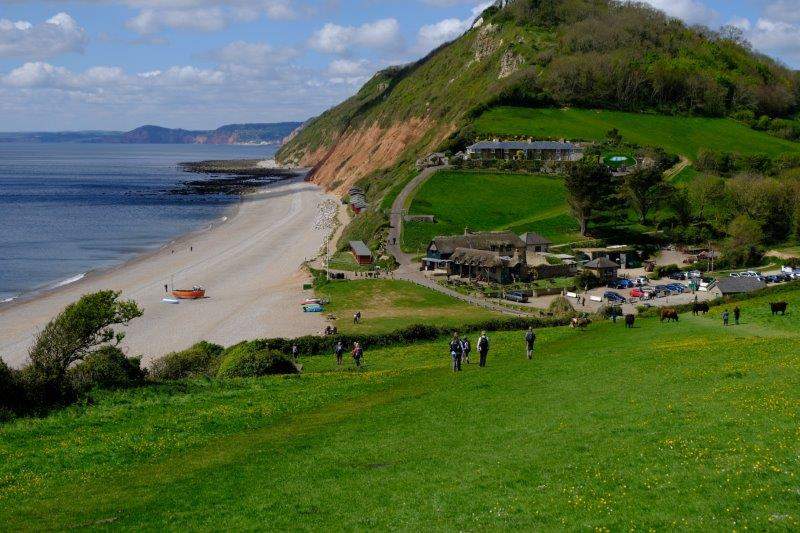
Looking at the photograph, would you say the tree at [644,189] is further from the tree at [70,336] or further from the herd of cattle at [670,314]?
the tree at [70,336]

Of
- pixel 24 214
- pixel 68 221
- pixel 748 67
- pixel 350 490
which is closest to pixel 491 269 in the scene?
pixel 350 490

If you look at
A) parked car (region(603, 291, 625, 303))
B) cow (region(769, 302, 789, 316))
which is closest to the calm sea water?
parked car (region(603, 291, 625, 303))

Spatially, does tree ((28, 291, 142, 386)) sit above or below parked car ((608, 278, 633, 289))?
above

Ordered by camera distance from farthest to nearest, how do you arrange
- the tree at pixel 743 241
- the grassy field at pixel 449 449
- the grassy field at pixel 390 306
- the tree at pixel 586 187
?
the tree at pixel 586 187
the tree at pixel 743 241
the grassy field at pixel 390 306
the grassy field at pixel 449 449

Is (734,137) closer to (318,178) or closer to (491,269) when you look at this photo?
(491,269)

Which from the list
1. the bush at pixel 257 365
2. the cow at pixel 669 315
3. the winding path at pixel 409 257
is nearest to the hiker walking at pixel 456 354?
the bush at pixel 257 365

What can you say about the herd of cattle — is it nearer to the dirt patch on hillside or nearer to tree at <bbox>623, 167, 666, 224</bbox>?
tree at <bbox>623, 167, 666, 224</bbox>
